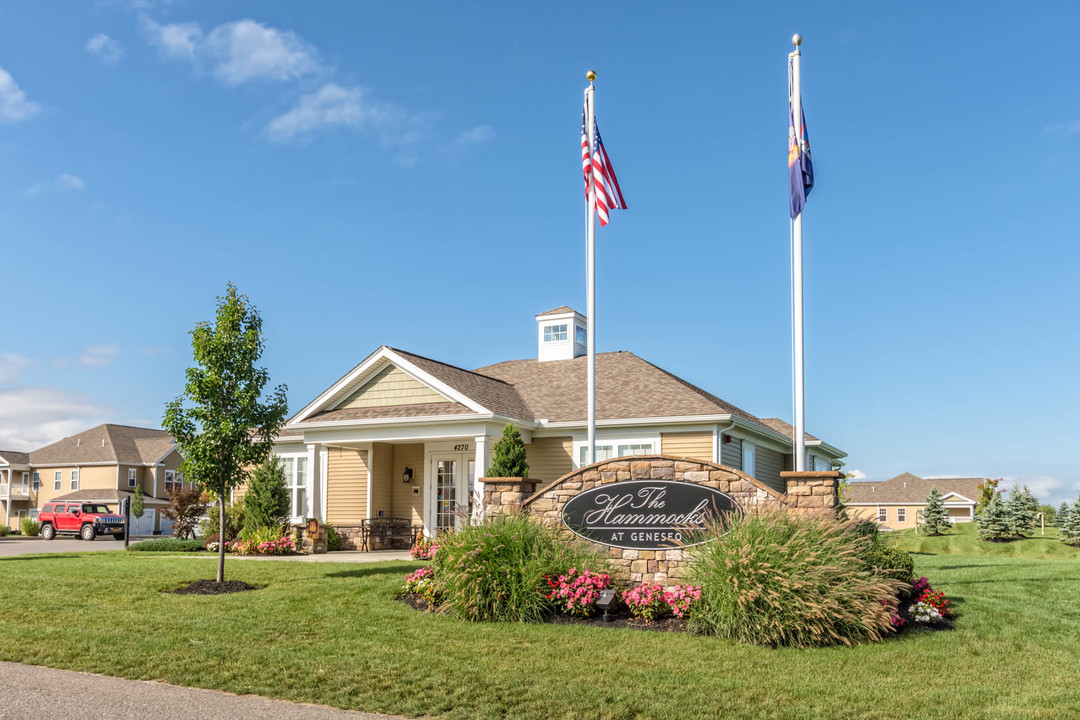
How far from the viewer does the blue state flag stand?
12734mm

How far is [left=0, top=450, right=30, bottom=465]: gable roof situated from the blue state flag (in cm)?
5877

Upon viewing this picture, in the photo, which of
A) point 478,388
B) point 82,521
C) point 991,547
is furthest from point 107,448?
point 991,547

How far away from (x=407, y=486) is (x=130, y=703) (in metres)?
16.2

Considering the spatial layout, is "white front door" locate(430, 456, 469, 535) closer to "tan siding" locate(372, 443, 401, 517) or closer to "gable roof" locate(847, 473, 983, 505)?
"tan siding" locate(372, 443, 401, 517)

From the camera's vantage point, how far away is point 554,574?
1098cm

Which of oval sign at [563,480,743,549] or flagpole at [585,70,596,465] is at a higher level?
flagpole at [585,70,596,465]

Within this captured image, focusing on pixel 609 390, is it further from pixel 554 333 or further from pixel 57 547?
pixel 57 547

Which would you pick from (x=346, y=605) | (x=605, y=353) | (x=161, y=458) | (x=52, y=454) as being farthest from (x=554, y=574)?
(x=52, y=454)

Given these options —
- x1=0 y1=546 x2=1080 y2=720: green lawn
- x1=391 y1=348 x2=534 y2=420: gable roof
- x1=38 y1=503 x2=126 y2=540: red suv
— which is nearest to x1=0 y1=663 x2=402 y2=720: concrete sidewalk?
x1=0 y1=546 x2=1080 y2=720: green lawn

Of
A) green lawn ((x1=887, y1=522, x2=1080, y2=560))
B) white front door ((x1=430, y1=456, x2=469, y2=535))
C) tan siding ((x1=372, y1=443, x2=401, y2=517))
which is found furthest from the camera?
green lawn ((x1=887, y1=522, x2=1080, y2=560))

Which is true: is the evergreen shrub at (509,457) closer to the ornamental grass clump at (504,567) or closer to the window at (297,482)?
the ornamental grass clump at (504,567)

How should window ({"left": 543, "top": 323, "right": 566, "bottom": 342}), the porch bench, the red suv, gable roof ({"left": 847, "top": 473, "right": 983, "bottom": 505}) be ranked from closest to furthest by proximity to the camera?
the porch bench
window ({"left": 543, "top": 323, "right": 566, "bottom": 342})
the red suv
gable roof ({"left": 847, "top": 473, "right": 983, "bottom": 505})

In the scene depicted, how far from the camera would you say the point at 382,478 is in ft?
74.5

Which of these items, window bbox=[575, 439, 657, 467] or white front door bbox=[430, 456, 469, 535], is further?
white front door bbox=[430, 456, 469, 535]
